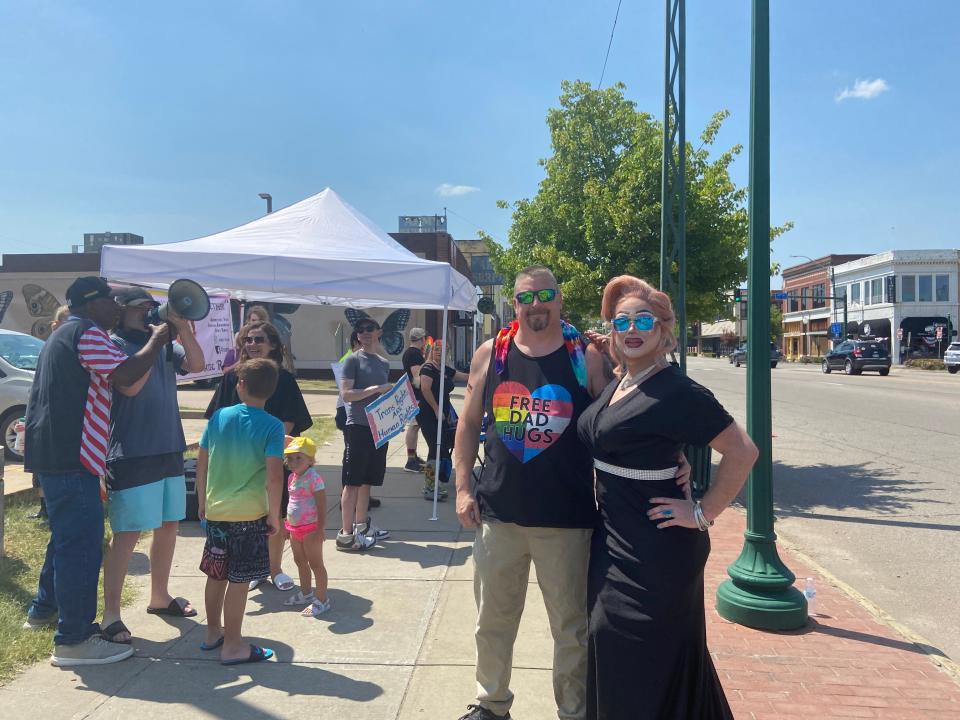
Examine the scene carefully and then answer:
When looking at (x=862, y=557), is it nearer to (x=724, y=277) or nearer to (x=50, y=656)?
(x=724, y=277)

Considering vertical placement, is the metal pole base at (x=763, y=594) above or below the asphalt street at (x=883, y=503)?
above

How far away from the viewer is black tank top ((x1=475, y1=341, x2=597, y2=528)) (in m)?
2.73

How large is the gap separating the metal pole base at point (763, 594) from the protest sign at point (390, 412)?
8.97 ft

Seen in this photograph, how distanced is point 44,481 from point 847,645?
14.4 feet

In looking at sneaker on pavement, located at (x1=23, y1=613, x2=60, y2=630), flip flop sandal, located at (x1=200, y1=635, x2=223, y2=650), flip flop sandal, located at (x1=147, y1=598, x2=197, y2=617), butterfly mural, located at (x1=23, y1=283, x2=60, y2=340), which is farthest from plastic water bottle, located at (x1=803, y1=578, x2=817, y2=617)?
butterfly mural, located at (x1=23, y1=283, x2=60, y2=340)

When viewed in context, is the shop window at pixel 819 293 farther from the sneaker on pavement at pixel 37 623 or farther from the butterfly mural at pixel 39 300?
the sneaker on pavement at pixel 37 623

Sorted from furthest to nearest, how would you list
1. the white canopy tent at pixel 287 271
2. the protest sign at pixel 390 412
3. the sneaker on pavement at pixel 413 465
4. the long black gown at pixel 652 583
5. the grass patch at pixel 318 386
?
the grass patch at pixel 318 386 < the sneaker on pavement at pixel 413 465 < the white canopy tent at pixel 287 271 < the protest sign at pixel 390 412 < the long black gown at pixel 652 583

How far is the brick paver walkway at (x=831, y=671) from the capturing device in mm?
3223

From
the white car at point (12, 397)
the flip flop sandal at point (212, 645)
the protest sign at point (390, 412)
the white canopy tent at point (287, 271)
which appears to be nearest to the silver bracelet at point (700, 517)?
the flip flop sandal at point (212, 645)

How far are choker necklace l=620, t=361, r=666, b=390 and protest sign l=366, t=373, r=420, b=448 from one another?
11.0 ft

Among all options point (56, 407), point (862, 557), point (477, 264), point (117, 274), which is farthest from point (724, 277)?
point (477, 264)

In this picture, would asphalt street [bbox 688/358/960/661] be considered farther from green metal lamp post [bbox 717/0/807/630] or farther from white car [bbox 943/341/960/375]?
white car [bbox 943/341/960/375]

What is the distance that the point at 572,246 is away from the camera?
33.6 feet

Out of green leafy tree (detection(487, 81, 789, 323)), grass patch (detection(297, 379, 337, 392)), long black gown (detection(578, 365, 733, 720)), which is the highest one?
green leafy tree (detection(487, 81, 789, 323))
